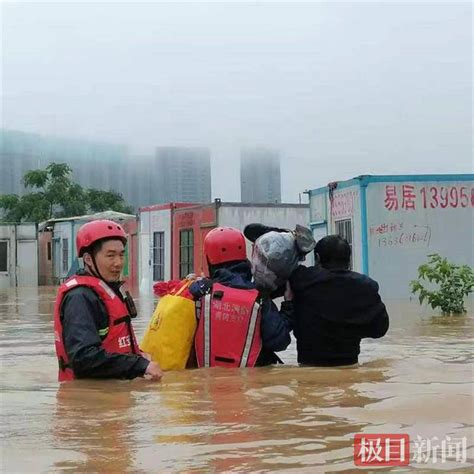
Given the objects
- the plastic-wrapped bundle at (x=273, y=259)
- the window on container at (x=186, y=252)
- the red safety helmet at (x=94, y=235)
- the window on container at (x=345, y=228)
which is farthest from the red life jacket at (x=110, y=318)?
the window on container at (x=186, y=252)

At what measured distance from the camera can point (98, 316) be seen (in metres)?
4.94

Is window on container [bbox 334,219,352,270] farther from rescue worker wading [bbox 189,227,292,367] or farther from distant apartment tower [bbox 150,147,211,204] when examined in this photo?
distant apartment tower [bbox 150,147,211,204]

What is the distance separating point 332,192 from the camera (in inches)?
896

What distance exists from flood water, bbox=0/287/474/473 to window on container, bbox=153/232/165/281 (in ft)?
88.9

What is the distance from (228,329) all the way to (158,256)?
29.2 meters

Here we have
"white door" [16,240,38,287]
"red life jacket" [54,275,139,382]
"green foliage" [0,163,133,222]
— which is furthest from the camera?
"green foliage" [0,163,133,222]

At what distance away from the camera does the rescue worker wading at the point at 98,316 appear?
4824 mm

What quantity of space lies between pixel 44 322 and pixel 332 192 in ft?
32.7

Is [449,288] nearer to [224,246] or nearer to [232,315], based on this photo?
[224,246]

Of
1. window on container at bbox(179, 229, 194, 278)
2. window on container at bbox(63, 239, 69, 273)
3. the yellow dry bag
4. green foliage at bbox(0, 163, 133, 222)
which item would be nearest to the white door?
window on container at bbox(63, 239, 69, 273)

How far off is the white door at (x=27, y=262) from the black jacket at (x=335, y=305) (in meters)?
40.0

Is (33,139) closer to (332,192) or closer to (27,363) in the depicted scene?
(332,192)

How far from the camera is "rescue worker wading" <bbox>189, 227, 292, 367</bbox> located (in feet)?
18.1

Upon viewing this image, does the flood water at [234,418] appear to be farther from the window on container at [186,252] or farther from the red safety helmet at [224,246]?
the window on container at [186,252]
